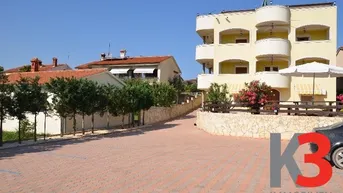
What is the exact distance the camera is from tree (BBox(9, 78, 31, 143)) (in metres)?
17.3

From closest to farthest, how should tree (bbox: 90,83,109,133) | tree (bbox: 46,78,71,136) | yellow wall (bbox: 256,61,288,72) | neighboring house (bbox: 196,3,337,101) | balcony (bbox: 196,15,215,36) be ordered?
tree (bbox: 46,78,71,136), tree (bbox: 90,83,109,133), neighboring house (bbox: 196,3,337,101), yellow wall (bbox: 256,61,288,72), balcony (bbox: 196,15,215,36)

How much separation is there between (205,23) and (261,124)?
1812 cm

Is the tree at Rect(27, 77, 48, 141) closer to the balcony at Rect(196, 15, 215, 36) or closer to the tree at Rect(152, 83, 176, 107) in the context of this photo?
the tree at Rect(152, 83, 176, 107)

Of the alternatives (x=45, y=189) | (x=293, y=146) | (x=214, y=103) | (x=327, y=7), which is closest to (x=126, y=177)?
(x=45, y=189)

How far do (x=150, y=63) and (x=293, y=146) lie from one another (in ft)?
113

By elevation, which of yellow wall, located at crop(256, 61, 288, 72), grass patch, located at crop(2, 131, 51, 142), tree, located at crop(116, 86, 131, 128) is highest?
yellow wall, located at crop(256, 61, 288, 72)

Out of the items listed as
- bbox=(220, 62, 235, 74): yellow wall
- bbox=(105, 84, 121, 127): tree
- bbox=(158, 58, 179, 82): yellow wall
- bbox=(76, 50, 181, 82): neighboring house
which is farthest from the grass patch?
bbox=(158, 58, 179, 82): yellow wall

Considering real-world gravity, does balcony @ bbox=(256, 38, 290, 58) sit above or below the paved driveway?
above

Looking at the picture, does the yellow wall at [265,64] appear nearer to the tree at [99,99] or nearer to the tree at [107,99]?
the tree at [107,99]

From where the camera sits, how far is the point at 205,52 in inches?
1348

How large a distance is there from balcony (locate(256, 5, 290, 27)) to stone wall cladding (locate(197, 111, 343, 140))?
1441 cm

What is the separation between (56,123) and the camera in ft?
83.3

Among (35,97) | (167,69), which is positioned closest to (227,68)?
(167,69)

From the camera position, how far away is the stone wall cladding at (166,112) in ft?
115
